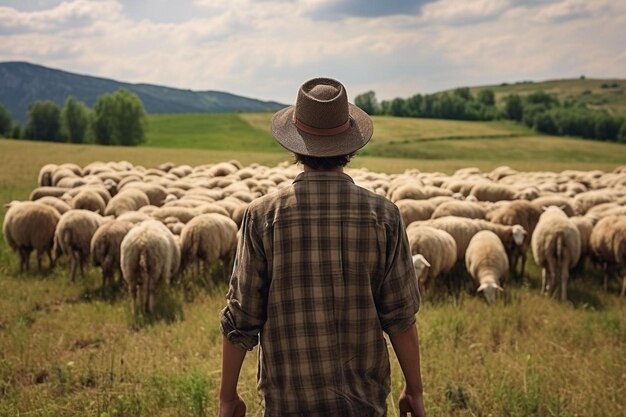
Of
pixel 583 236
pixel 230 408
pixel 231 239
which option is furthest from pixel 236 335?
pixel 583 236

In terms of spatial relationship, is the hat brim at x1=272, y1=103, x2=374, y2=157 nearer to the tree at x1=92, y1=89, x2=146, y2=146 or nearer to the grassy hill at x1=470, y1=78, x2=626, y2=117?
the tree at x1=92, y1=89, x2=146, y2=146

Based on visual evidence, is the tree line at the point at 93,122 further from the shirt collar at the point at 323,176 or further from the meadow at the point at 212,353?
the shirt collar at the point at 323,176

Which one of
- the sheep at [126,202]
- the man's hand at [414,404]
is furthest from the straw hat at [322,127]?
the sheep at [126,202]

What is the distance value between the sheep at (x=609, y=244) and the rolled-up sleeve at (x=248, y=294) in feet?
29.0

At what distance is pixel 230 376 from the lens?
2605 millimetres

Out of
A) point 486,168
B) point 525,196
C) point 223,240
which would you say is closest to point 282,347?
point 223,240

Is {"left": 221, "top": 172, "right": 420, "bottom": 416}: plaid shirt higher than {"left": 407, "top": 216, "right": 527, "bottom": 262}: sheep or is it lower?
higher

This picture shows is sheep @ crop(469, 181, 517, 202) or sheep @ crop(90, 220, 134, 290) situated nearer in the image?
sheep @ crop(90, 220, 134, 290)

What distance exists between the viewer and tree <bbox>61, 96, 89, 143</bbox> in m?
72.7

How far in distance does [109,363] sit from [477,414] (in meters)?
3.95

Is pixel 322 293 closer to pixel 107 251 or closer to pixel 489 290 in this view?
pixel 489 290

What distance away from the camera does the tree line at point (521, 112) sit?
2763 inches

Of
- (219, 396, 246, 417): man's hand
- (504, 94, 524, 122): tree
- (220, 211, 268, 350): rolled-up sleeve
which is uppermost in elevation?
(504, 94, 524, 122): tree

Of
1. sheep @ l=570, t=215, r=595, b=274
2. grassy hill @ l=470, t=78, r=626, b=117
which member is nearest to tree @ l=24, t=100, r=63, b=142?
sheep @ l=570, t=215, r=595, b=274
